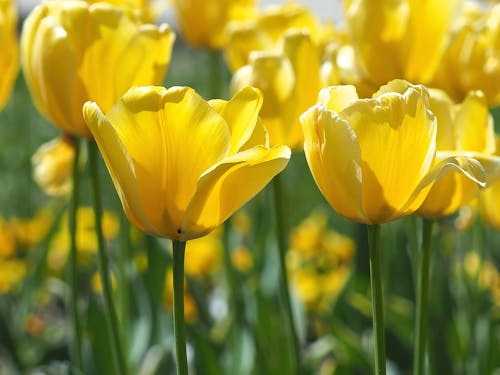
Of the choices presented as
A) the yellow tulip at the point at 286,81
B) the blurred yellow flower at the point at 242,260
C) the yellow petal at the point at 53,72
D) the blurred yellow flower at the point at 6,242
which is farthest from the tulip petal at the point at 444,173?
the blurred yellow flower at the point at 6,242

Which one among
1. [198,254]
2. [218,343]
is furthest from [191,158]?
[198,254]

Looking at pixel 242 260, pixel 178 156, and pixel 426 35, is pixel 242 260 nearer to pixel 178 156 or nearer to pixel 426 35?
pixel 426 35

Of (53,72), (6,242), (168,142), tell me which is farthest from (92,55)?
(6,242)

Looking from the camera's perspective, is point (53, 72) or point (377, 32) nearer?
point (53, 72)

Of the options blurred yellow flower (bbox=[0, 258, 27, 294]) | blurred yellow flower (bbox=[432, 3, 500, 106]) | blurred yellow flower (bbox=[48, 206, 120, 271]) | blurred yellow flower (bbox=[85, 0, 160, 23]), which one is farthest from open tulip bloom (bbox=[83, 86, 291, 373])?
blurred yellow flower (bbox=[48, 206, 120, 271])

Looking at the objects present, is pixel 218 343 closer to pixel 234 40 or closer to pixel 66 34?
pixel 234 40

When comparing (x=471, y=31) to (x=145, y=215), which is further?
(x=471, y=31)

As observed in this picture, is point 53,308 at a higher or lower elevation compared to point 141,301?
lower
